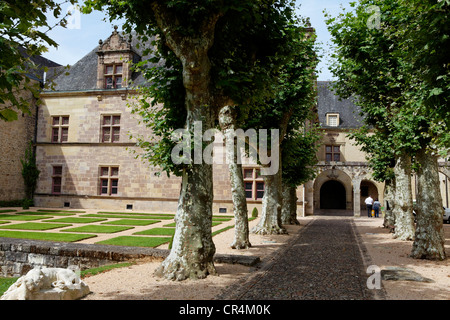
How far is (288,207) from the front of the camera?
18297mm

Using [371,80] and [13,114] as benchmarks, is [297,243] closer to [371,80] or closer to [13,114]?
[371,80]

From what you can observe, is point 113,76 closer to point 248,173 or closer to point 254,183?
point 248,173

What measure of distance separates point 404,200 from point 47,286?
38.8ft

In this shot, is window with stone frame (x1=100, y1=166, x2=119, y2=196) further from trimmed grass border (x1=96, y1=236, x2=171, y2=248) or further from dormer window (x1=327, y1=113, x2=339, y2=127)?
dormer window (x1=327, y1=113, x2=339, y2=127)

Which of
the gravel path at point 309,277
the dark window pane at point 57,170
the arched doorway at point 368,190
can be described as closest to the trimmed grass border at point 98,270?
the gravel path at point 309,277

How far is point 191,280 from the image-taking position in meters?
6.01

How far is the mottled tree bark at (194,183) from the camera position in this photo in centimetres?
618

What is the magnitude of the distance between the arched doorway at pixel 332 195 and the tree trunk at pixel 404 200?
78.5 feet

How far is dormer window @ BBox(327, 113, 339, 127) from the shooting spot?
3403cm

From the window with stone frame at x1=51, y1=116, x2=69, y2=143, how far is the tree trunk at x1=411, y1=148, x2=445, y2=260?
75.7ft

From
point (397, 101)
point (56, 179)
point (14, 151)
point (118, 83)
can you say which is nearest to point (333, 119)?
point (118, 83)

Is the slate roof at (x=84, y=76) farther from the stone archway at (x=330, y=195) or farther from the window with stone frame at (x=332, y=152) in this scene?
the stone archway at (x=330, y=195)

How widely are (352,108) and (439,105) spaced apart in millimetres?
31214
